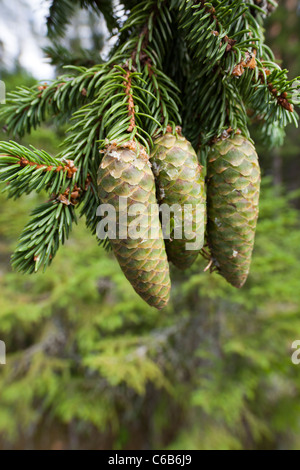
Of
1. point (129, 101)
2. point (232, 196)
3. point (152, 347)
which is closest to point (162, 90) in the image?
point (129, 101)

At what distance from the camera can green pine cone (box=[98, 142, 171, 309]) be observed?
369 millimetres

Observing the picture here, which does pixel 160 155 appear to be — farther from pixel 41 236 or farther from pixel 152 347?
pixel 152 347

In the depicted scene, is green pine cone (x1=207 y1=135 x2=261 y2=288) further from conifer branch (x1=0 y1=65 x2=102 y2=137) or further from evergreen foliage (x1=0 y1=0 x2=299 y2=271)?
conifer branch (x1=0 y1=65 x2=102 y2=137)

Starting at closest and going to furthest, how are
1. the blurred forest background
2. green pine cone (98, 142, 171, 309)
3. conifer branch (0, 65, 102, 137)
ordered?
green pine cone (98, 142, 171, 309) < conifer branch (0, 65, 102, 137) < the blurred forest background

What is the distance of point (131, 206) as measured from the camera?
37 centimetres

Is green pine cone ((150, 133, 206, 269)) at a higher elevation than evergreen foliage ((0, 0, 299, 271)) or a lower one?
lower

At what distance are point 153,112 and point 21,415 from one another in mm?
2976

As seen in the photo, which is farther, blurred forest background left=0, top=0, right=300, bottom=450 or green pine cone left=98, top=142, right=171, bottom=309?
blurred forest background left=0, top=0, right=300, bottom=450

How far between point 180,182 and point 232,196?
0.09 metres

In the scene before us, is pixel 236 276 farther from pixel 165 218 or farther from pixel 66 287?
pixel 66 287

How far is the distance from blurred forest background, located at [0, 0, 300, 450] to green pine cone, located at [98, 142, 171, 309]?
1425mm

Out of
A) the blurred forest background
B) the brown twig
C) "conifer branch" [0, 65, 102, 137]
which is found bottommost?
the blurred forest background

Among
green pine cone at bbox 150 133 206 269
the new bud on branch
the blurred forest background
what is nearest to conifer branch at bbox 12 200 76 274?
the new bud on branch
